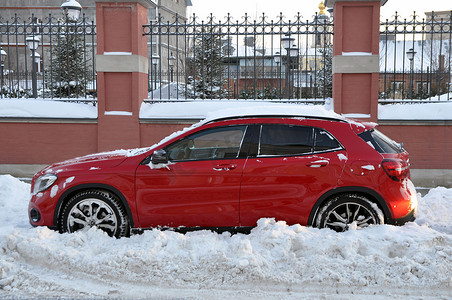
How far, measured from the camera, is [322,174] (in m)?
5.84

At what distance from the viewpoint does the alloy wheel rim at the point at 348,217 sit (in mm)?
5852

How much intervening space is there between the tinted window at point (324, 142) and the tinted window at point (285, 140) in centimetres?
7

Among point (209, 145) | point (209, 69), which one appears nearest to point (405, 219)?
point (209, 145)

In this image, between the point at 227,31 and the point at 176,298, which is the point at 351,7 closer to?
the point at 227,31

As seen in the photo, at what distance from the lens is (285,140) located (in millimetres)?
6062

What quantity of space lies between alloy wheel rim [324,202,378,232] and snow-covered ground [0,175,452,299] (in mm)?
168

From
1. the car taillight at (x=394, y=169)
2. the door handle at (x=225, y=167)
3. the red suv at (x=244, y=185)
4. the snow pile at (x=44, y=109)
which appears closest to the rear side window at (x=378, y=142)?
the red suv at (x=244, y=185)

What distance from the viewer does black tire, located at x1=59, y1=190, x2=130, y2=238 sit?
593 centimetres

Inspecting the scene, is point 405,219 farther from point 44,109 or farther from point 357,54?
point 44,109

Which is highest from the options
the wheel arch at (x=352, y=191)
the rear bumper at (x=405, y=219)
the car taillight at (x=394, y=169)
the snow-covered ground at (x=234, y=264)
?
the car taillight at (x=394, y=169)

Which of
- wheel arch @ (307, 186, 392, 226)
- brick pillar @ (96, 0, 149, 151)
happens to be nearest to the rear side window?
wheel arch @ (307, 186, 392, 226)

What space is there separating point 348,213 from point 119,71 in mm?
7116

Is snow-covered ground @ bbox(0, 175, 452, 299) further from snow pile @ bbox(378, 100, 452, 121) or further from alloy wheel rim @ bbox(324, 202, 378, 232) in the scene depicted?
snow pile @ bbox(378, 100, 452, 121)

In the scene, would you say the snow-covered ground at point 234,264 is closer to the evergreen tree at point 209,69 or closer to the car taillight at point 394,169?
the car taillight at point 394,169
